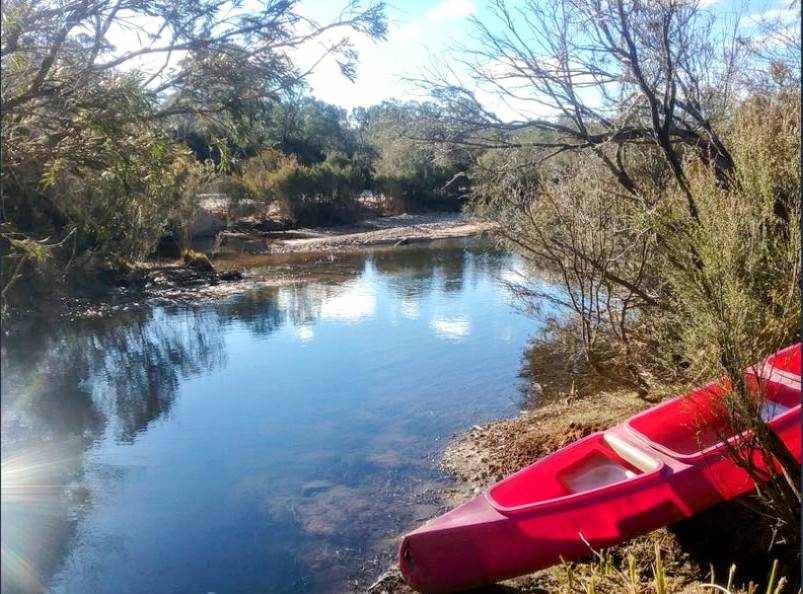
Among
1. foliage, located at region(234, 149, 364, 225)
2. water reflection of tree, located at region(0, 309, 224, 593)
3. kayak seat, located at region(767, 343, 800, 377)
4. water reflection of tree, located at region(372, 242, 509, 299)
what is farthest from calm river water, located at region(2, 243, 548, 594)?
foliage, located at region(234, 149, 364, 225)

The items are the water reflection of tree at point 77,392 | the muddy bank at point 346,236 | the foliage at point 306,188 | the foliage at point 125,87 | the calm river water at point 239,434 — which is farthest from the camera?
the foliage at point 306,188

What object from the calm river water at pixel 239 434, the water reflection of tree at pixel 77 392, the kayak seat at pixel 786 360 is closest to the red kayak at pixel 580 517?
the kayak seat at pixel 786 360

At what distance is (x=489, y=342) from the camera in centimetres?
1173

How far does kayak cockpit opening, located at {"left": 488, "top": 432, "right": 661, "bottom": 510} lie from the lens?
499 cm

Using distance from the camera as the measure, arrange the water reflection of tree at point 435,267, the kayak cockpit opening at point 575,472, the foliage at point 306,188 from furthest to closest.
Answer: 1. the foliage at point 306,188
2. the water reflection of tree at point 435,267
3. the kayak cockpit opening at point 575,472

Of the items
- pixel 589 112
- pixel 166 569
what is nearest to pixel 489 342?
pixel 589 112

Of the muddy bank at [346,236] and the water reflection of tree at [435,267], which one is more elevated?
the muddy bank at [346,236]

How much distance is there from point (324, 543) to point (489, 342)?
6440 mm

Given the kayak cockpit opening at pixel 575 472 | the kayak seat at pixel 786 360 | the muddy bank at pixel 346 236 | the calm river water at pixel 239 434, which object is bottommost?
the calm river water at pixel 239 434

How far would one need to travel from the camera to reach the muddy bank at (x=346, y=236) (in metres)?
25.5

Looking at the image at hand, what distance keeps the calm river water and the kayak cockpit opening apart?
1.19 metres

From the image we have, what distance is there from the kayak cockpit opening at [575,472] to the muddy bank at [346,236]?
1875 cm

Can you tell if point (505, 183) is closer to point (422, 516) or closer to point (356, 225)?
point (422, 516)

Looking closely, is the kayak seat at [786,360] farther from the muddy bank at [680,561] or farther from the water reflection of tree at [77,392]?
the water reflection of tree at [77,392]
